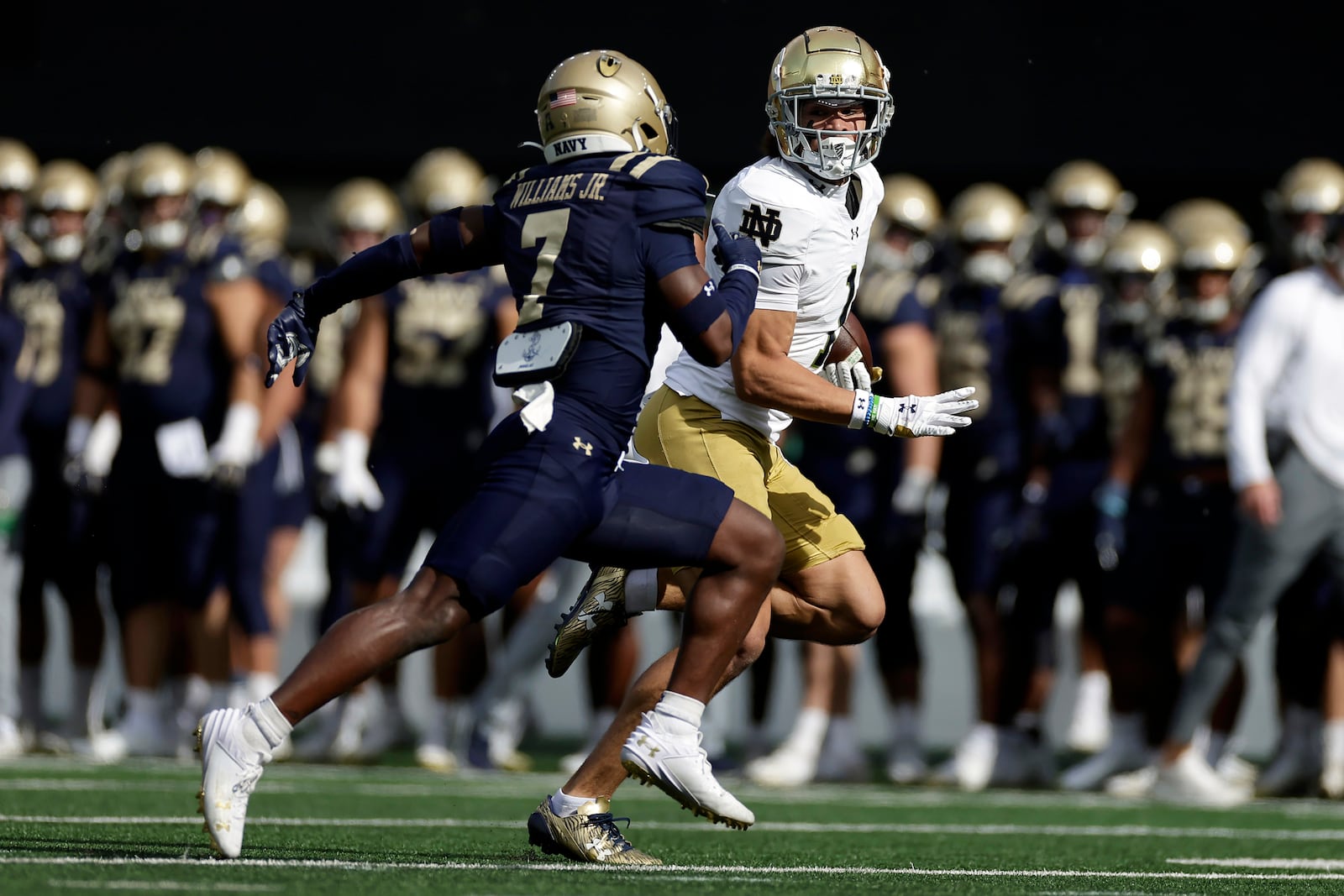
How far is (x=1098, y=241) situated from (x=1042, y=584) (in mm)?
1596

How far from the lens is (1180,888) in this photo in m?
4.92

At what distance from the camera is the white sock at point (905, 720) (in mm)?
9211

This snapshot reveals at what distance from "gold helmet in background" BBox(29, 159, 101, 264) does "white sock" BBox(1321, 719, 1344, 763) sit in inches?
217

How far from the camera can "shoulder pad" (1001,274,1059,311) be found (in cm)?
948

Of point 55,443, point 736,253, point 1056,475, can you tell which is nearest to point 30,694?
point 55,443

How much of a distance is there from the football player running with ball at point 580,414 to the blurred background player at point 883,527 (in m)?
3.74

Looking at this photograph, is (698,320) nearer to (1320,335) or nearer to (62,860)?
(62,860)

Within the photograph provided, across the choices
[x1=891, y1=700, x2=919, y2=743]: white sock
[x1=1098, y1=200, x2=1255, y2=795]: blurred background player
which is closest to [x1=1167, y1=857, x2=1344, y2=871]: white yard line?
[x1=1098, y1=200, x2=1255, y2=795]: blurred background player

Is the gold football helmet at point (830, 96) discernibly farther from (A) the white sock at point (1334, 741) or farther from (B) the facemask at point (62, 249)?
(B) the facemask at point (62, 249)

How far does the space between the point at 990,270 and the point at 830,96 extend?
4.25 metres

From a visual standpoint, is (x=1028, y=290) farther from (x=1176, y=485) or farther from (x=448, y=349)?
(x=448, y=349)

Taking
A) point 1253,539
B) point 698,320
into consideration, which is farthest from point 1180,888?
point 1253,539

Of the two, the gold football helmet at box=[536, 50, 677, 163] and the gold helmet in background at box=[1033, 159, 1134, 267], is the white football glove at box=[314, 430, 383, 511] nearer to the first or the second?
the gold helmet in background at box=[1033, 159, 1134, 267]

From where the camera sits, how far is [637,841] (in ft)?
19.5
